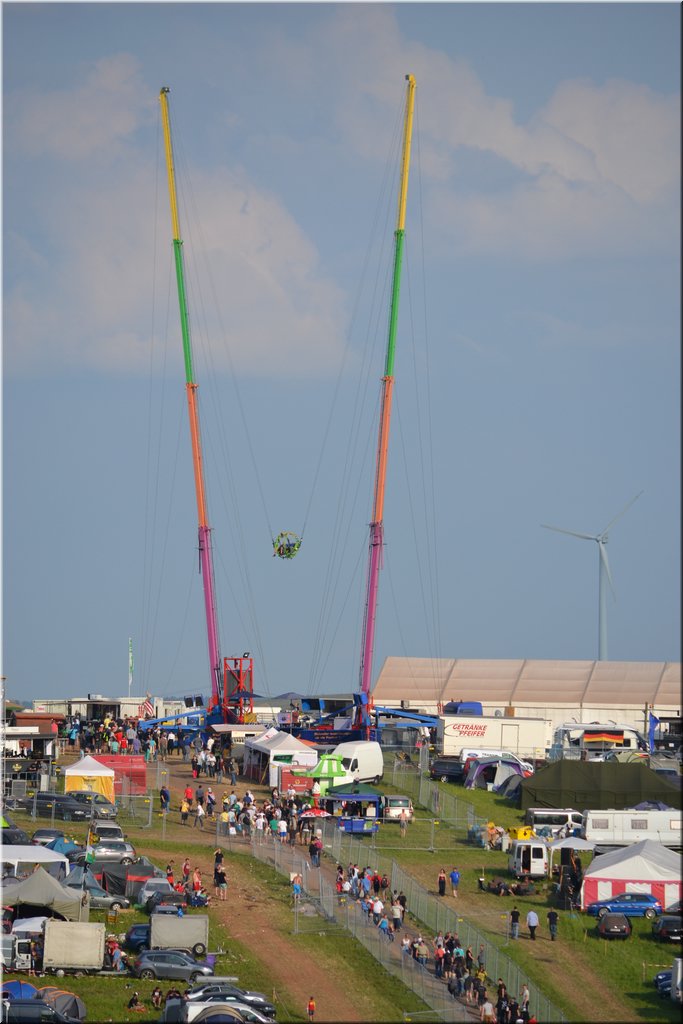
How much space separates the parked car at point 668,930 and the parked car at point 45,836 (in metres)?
20.0

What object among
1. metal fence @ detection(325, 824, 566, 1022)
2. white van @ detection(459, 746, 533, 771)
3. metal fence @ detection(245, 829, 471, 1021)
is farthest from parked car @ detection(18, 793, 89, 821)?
white van @ detection(459, 746, 533, 771)

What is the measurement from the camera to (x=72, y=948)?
136 ft

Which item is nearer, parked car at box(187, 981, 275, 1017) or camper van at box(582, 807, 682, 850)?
parked car at box(187, 981, 275, 1017)

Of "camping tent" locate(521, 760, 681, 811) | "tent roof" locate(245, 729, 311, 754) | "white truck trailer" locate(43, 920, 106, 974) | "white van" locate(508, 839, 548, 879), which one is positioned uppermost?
"tent roof" locate(245, 729, 311, 754)

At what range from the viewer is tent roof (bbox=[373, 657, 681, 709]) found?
9725 cm

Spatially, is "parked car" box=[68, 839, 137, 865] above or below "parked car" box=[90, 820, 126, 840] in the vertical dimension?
below

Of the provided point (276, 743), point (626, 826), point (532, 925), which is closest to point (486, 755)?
point (276, 743)

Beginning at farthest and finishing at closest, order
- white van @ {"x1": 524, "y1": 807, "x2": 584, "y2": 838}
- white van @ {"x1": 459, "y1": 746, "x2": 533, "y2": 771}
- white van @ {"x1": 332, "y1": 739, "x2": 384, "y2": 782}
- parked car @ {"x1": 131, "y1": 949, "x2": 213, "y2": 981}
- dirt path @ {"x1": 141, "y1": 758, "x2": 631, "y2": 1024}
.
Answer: white van @ {"x1": 459, "y1": 746, "x2": 533, "y2": 771}, white van @ {"x1": 332, "y1": 739, "x2": 384, "y2": 782}, white van @ {"x1": 524, "y1": 807, "x2": 584, "y2": 838}, parked car @ {"x1": 131, "y1": 949, "x2": 213, "y2": 981}, dirt path @ {"x1": 141, "y1": 758, "x2": 631, "y2": 1024}

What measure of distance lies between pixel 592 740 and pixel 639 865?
25.5 metres

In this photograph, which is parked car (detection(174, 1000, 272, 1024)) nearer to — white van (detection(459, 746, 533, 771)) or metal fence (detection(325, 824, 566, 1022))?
metal fence (detection(325, 824, 566, 1022))

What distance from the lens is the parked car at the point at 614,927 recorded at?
4672 cm

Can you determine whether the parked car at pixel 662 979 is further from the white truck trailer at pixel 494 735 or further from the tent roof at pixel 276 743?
the white truck trailer at pixel 494 735

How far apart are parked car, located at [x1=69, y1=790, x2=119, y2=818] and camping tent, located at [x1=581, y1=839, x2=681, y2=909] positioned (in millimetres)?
18375

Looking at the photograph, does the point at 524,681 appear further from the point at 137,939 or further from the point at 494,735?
the point at 137,939
